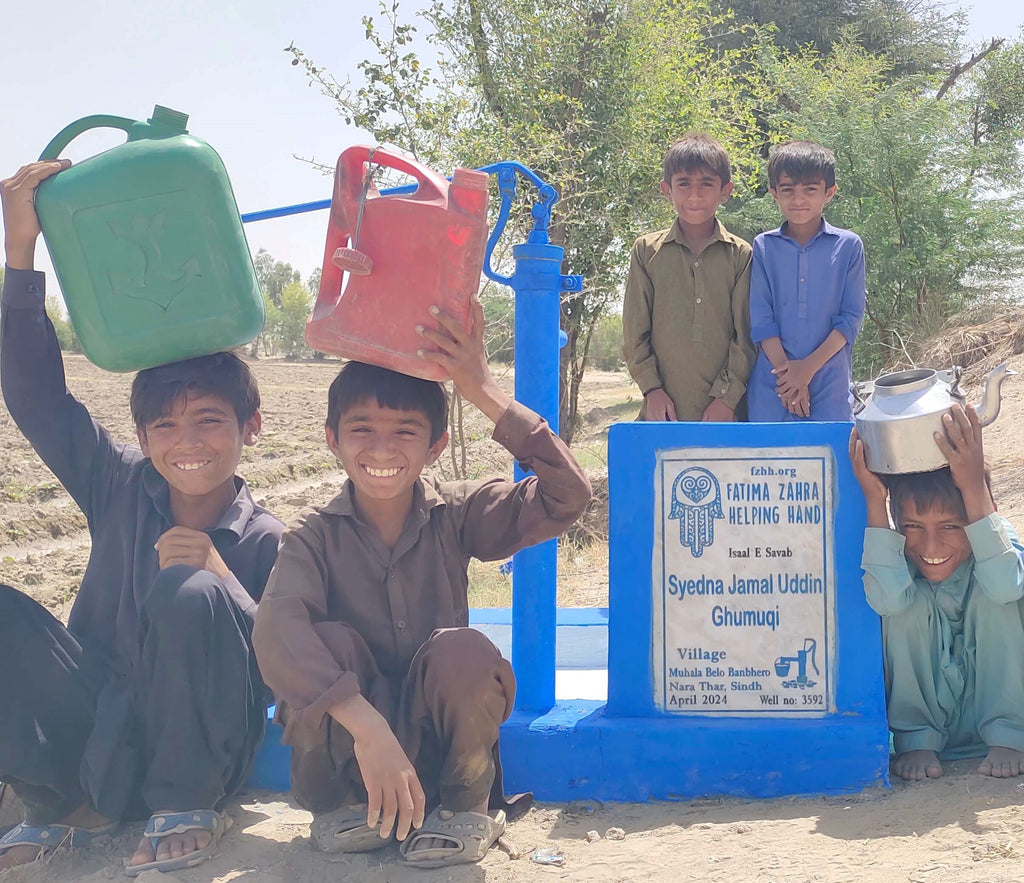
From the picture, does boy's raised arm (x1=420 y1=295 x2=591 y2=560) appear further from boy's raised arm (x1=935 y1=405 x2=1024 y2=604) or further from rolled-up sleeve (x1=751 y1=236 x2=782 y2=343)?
rolled-up sleeve (x1=751 y1=236 x2=782 y2=343)

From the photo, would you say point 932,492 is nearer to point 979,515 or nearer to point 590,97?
point 979,515

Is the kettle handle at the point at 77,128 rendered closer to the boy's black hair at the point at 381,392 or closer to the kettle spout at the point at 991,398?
the boy's black hair at the point at 381,392

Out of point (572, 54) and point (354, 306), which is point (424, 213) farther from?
point (572, 54)

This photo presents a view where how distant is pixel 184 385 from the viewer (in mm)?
2691

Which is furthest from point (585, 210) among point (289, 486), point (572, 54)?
point (289, 486)

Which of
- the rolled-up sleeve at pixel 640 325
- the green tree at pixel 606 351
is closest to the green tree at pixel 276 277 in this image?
the green tree at pixel 606 351

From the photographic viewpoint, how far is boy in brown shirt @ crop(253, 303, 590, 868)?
2.18m

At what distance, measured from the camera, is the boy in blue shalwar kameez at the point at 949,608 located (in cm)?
257

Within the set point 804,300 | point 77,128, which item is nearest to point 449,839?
point 77,128

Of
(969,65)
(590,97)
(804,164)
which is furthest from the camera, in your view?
(969,65)

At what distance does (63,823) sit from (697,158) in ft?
9.18

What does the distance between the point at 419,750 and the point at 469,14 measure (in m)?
7.24

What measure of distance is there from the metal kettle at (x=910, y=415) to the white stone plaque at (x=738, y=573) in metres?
0.16

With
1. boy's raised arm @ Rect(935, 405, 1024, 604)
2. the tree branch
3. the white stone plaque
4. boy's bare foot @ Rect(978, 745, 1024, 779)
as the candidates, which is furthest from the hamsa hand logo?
the tree branch
